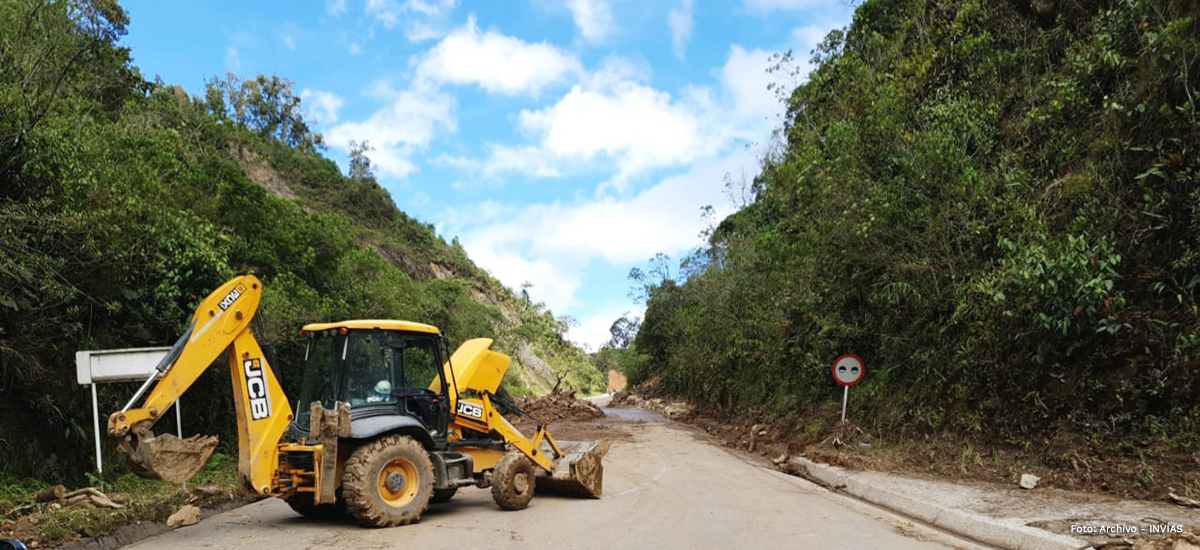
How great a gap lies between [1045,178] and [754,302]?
38.4ft

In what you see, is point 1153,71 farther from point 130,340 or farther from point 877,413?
point 130,340

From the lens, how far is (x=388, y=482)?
8.00 metres

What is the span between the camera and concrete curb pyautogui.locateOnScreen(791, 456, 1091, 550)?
7.08 m

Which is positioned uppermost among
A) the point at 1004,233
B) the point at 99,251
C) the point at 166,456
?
the point at 1004,233

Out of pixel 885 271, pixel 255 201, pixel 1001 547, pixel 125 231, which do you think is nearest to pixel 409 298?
pixel 255 201

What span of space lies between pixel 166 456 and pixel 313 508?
2.30 metres

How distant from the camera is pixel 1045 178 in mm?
13094

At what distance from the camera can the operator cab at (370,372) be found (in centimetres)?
829

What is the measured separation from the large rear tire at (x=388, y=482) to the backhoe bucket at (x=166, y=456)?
1405 mm

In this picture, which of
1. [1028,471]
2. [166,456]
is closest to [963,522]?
[1028,471]

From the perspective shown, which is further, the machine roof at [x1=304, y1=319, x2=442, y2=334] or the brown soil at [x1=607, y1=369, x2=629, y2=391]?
the brown soil at [x1=607, y1=369, x2=629, y2=391]

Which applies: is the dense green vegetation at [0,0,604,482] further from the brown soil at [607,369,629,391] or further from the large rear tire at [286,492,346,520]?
the brown soil at [607,369,629,391]

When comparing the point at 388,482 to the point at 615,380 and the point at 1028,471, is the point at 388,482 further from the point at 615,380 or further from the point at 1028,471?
the point at 615,380

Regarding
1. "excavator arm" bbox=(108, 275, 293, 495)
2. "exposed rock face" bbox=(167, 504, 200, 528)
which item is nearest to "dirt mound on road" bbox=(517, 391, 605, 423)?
"exposed rock face" bbox=(167, 504, 200, 528)
